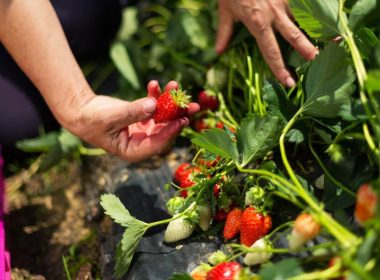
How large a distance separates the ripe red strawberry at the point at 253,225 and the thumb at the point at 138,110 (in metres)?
0.22

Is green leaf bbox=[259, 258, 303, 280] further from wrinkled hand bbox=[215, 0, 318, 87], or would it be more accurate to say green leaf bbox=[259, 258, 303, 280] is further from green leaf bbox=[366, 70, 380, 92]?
wrinkled hand bbox=[215, 0, 318, 87]

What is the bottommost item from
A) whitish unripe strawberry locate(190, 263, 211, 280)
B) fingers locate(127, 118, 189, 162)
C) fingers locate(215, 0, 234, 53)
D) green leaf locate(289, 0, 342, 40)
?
whitish unripe strawberry locate(190, 263, 211, 280)

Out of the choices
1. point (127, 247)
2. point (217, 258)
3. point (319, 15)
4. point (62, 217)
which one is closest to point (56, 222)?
point (62, 217)

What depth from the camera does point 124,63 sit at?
1346 millimetres

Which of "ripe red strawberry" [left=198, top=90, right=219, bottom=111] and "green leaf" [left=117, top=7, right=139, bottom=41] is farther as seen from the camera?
"green leaf" [left=117, top=7, right=139, bottom=41]

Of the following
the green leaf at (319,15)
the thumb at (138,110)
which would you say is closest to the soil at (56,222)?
the thumb at (138,110)

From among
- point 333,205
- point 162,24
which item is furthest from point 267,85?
point 162,24

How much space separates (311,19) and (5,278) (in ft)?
2.22

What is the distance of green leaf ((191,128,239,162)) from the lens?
30.8 inches

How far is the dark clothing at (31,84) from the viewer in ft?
4.04

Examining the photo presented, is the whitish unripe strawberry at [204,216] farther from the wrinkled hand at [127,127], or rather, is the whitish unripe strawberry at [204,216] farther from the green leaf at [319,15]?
the green leaf at [319,15]

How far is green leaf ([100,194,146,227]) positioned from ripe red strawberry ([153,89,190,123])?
0.51ft

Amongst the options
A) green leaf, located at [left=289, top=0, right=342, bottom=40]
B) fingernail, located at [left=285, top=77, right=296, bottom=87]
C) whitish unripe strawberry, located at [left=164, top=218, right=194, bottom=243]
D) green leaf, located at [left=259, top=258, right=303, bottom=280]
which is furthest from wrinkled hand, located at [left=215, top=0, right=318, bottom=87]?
green leaf, located at [left=259, top=258, right=303, bottom=280]

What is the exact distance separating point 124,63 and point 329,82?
0.70 metres
